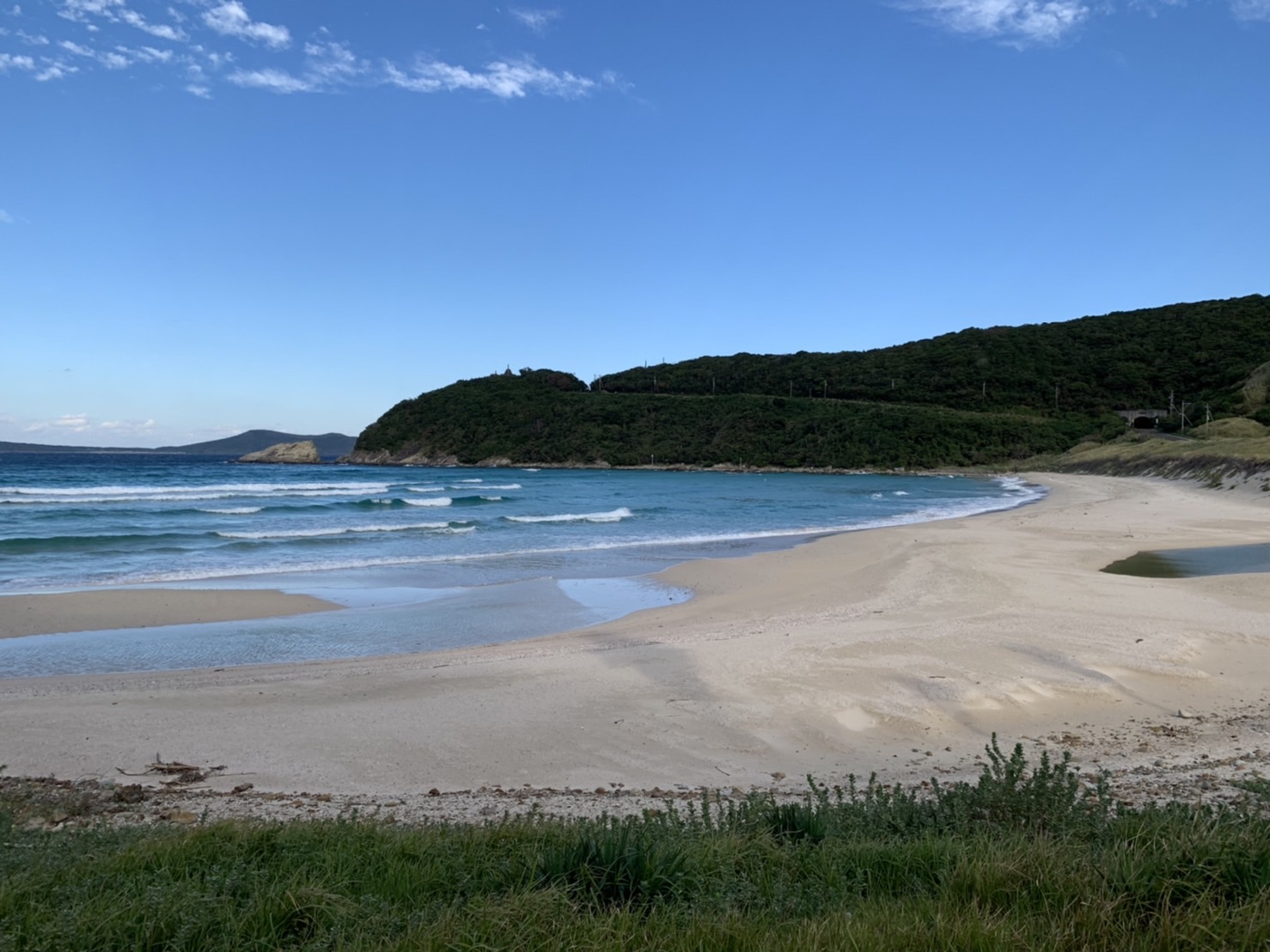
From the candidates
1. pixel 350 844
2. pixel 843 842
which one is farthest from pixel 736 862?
pixel 350 844

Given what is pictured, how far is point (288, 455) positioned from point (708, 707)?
13362 cm

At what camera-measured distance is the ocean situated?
11.1 m

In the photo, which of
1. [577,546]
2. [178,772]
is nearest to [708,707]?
[178,772]

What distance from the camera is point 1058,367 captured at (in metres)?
100

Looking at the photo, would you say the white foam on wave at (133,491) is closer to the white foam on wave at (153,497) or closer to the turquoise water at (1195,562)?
the white foam on wave at (153,497)

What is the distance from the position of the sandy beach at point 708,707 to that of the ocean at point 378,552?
4.79ft

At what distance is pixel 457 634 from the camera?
37.6ft

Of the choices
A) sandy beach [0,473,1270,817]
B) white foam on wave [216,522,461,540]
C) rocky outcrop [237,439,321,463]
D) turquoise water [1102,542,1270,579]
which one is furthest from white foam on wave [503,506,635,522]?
rocky outcrop [237,439,321,463]

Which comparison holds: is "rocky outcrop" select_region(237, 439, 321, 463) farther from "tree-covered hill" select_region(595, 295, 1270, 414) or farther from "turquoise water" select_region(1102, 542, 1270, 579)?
"turquoise water" select_region(1102, 542, 1270, 579)

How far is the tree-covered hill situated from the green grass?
3297 inches

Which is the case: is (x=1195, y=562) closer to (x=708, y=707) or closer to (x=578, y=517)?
(x=708, y=707)

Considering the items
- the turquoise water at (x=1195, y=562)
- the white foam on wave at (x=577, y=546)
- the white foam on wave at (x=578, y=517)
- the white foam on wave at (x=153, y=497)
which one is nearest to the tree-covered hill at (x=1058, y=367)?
the white foam on wave at (x=577, y=546)

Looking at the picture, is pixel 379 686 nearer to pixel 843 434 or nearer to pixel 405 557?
pixel 405 557

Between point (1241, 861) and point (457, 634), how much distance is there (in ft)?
32.2
